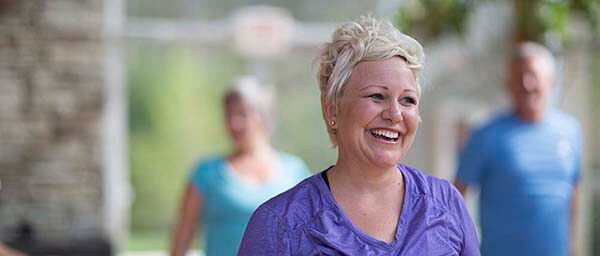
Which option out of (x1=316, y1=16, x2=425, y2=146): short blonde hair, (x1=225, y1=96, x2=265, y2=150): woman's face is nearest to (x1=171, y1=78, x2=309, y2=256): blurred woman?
(x1=225, y1=96, x2=265, y2=150): woman's face

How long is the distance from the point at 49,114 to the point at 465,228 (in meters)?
5.80

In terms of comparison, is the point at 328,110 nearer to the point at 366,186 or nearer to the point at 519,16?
the point at 366,186

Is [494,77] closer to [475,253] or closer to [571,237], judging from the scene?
[571,237]

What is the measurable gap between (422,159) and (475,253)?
254 inches

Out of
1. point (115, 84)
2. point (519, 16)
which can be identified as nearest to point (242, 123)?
point (519, 16)

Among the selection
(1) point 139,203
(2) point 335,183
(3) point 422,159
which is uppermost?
(2) point 335,183

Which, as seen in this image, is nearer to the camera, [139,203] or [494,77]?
[494,77]

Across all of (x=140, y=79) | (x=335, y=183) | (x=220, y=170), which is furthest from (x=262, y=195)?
(x=140, y=79)

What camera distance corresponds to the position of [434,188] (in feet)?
8.66

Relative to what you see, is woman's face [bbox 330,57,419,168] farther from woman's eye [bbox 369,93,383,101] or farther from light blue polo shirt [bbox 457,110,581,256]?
light blue polo shirt [bbox 457,110,581,256]

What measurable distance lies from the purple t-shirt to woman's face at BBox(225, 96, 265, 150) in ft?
7.33

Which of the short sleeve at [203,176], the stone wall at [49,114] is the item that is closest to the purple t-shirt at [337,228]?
the short sleeve at [203,176]

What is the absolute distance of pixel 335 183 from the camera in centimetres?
258

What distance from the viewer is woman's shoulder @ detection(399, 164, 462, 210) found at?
2604 millimetres
